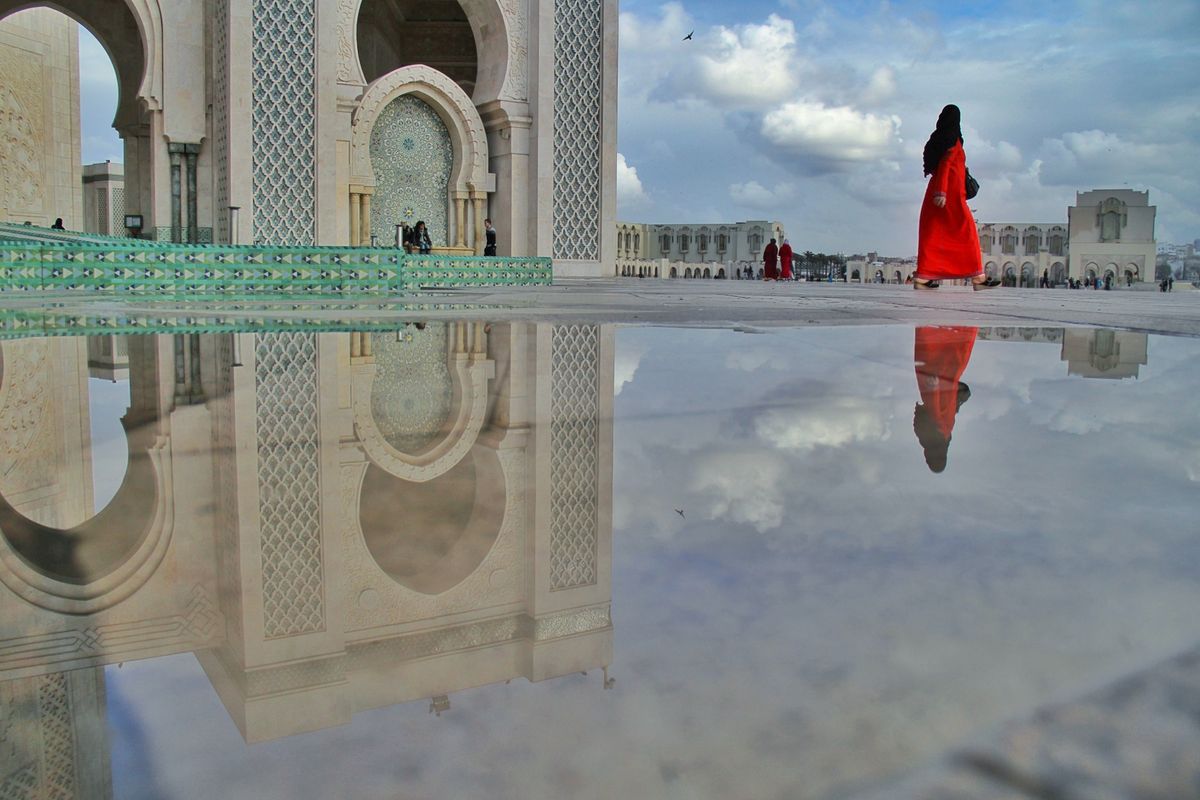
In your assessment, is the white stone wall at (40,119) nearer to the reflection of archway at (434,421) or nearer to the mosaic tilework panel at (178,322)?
the mosaic tilework panel at (178,322)

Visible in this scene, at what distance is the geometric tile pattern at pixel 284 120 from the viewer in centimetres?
852

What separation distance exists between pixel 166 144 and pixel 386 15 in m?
4.19

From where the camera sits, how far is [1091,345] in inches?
115

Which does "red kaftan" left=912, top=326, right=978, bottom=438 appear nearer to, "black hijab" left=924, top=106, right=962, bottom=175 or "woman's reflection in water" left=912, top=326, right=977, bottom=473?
"woman's reflection in water" left=912, top=326, right=977, bottom=473

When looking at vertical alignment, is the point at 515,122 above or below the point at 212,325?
above

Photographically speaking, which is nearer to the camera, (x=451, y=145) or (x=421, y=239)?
(x=421, y=239)

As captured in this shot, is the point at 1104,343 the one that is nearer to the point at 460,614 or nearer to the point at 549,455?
the point at 549,455

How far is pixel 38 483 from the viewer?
112cm

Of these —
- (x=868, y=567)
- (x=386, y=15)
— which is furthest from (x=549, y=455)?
(x=386, y=15)

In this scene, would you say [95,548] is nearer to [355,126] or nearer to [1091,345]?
[1091,345]

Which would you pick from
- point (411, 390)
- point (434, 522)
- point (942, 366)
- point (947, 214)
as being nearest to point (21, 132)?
point (947, 214)

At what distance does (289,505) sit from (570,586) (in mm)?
423

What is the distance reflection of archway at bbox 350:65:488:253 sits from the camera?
31.0ft

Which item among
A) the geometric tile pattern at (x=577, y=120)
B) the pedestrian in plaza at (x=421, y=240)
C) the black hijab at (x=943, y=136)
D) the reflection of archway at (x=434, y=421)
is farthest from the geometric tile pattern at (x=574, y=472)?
the geometric tile pattern at (x=577, y=120)
